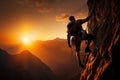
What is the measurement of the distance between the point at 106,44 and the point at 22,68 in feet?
354

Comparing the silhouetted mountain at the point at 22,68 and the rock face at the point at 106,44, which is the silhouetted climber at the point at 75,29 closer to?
the rock face at the point at 106,44

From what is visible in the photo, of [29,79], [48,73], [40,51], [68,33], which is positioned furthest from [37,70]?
[68,33]

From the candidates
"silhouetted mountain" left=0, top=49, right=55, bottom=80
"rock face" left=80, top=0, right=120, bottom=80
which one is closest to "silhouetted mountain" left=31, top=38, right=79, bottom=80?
"silhouetted mountain" left=0, top=49, right=55, bottom=80

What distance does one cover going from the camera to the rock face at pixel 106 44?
12.0 m

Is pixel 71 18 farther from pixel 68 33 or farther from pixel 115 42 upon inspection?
pixel 115 42

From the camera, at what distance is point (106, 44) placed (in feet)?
45.1

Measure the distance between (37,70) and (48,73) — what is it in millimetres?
7557

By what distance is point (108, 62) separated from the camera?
1255 cm

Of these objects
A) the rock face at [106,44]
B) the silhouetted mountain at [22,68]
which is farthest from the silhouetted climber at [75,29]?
the silhouetted mountain at [22,68]

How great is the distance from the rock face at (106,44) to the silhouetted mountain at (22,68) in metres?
98.1

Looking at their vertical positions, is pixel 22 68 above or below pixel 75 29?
below

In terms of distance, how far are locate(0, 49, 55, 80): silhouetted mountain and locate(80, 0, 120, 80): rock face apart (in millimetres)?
98124

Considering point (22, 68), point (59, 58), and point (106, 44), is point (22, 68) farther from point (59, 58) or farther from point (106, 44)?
point (106, 44)

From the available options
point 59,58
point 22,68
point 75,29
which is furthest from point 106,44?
point 59,58
